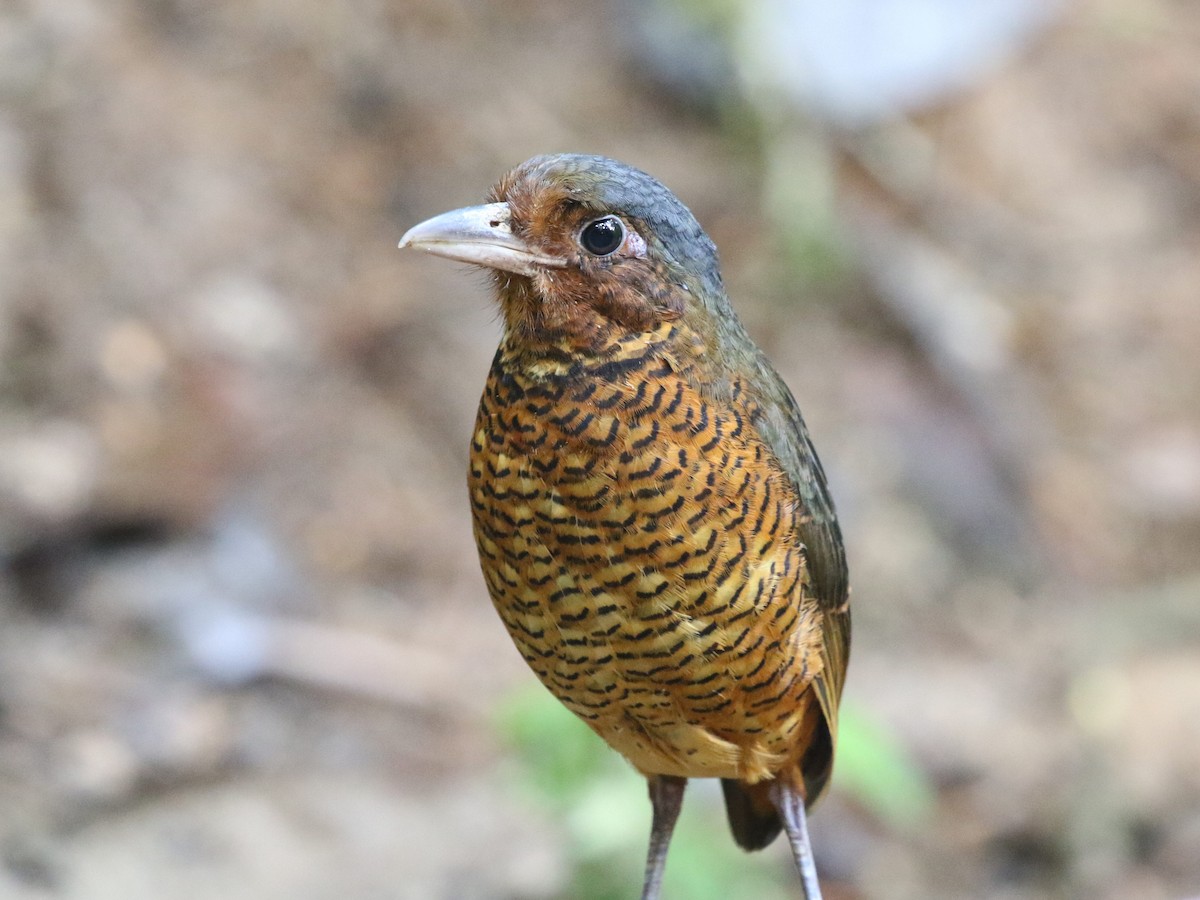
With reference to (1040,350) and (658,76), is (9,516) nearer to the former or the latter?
(658,76)

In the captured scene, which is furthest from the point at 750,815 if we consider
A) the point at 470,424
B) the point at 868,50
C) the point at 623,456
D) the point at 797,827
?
the point at 868,50

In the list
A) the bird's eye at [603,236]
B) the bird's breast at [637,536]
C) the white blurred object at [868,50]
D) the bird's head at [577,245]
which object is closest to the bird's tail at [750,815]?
the bird's breast at [637,536]

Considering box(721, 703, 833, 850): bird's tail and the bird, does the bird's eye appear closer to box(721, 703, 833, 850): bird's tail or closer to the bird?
the bird

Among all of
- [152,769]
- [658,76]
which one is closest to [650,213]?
[152,769]

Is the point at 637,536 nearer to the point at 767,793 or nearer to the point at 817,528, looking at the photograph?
the point at 817,528

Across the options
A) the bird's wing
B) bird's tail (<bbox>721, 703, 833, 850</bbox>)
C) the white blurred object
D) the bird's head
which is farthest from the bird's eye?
the white blurred object

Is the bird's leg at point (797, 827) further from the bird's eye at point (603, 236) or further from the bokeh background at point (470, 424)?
the bird's eye at point (603, 236)

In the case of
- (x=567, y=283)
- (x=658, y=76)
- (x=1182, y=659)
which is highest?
(x=658, y=76)
